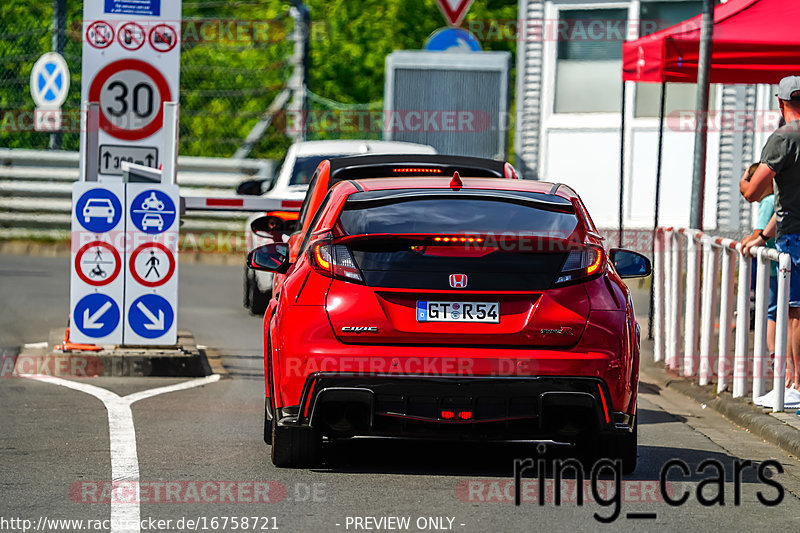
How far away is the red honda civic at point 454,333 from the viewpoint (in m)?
7.50

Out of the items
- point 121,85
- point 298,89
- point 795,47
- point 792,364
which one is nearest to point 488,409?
point 792,364

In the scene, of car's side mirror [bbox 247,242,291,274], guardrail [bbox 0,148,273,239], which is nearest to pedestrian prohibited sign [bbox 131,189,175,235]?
car's side mirror [bbox 247,242,291,274]

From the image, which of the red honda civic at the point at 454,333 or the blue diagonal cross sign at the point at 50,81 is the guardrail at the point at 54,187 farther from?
the red honda civic at the point at 454,333

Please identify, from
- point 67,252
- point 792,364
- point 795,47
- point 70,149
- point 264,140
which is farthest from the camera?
point 264,140

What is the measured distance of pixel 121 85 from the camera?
1228 centimetres

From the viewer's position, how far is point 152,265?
11945 millimetres

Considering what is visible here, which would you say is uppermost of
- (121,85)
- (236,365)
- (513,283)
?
(121,85)

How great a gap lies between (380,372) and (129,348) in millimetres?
5080

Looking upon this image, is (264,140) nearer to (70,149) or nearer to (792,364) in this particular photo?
(70,149)

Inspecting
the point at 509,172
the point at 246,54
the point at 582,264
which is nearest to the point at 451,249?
the point at 582,264

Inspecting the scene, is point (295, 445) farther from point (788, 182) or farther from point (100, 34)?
point (100, 34)

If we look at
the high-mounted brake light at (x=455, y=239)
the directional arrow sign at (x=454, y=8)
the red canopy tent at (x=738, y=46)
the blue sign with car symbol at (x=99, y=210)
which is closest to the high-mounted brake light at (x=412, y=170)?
the blue sign with car symbol at (x=99, y=210)

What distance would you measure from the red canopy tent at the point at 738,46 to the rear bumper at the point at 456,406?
6.48m

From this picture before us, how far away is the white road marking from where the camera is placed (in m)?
6.72
